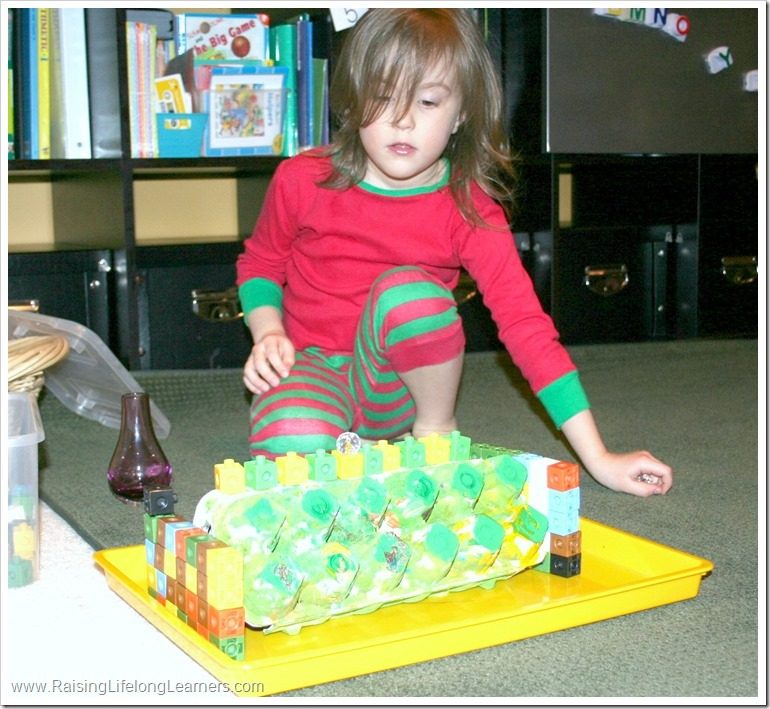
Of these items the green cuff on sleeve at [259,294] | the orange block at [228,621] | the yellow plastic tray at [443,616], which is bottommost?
the yellow plastic tray at [443,616]

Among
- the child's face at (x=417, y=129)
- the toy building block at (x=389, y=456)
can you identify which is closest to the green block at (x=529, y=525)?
the toy building block at (x=389, y=456)

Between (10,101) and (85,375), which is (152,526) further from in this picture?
(10,101)

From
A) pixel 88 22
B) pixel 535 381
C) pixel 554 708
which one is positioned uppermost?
pixel 88 22

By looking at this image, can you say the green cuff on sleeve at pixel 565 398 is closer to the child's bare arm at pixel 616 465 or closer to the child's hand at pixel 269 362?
the child's bare arm at pixel 616 465

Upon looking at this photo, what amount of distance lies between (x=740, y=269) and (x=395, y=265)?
131 centimetres

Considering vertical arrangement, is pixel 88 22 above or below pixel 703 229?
above

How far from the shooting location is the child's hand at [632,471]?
106 centimetres

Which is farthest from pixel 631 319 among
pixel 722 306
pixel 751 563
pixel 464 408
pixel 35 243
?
pixel 751 563

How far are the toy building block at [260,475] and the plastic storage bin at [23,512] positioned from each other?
0.26 m

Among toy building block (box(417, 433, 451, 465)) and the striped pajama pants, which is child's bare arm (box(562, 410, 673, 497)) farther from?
toy building block (box(417, 433, 451, 465))

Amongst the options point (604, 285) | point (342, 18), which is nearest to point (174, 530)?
point (342, 18)

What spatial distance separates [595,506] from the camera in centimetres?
111

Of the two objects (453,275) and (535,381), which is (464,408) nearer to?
(453,275)

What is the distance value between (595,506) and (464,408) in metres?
0.58
